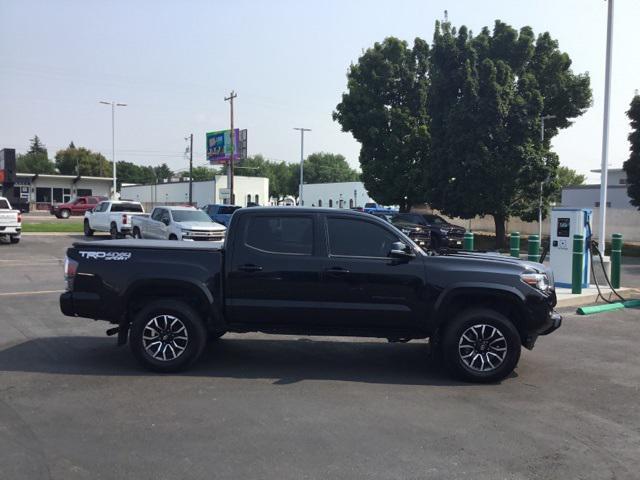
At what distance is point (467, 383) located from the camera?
6469mm

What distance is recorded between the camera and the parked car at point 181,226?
20750mm

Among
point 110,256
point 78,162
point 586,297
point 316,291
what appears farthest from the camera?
point 78,162

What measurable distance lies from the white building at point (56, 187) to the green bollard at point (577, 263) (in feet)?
214

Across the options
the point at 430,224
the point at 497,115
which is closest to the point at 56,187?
the point at 430,224

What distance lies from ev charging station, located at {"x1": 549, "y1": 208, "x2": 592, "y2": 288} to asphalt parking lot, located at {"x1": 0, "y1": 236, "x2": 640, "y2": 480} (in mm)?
5101

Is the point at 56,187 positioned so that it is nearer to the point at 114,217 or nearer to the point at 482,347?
the point at 114,217

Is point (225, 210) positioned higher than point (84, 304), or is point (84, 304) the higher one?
point (225, 210)

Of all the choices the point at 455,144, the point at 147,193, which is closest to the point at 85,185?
the point at 147,193

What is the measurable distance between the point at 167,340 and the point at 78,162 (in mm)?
117858

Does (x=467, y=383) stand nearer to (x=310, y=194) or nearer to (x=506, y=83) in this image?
(x=506, y=83)

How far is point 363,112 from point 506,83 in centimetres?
1026

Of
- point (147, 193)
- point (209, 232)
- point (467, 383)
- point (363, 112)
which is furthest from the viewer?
point (147, 193)

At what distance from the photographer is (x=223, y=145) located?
75250 mm

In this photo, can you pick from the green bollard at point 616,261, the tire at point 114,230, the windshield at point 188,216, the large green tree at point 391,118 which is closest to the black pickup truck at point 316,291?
the green bollard at point 616,261
